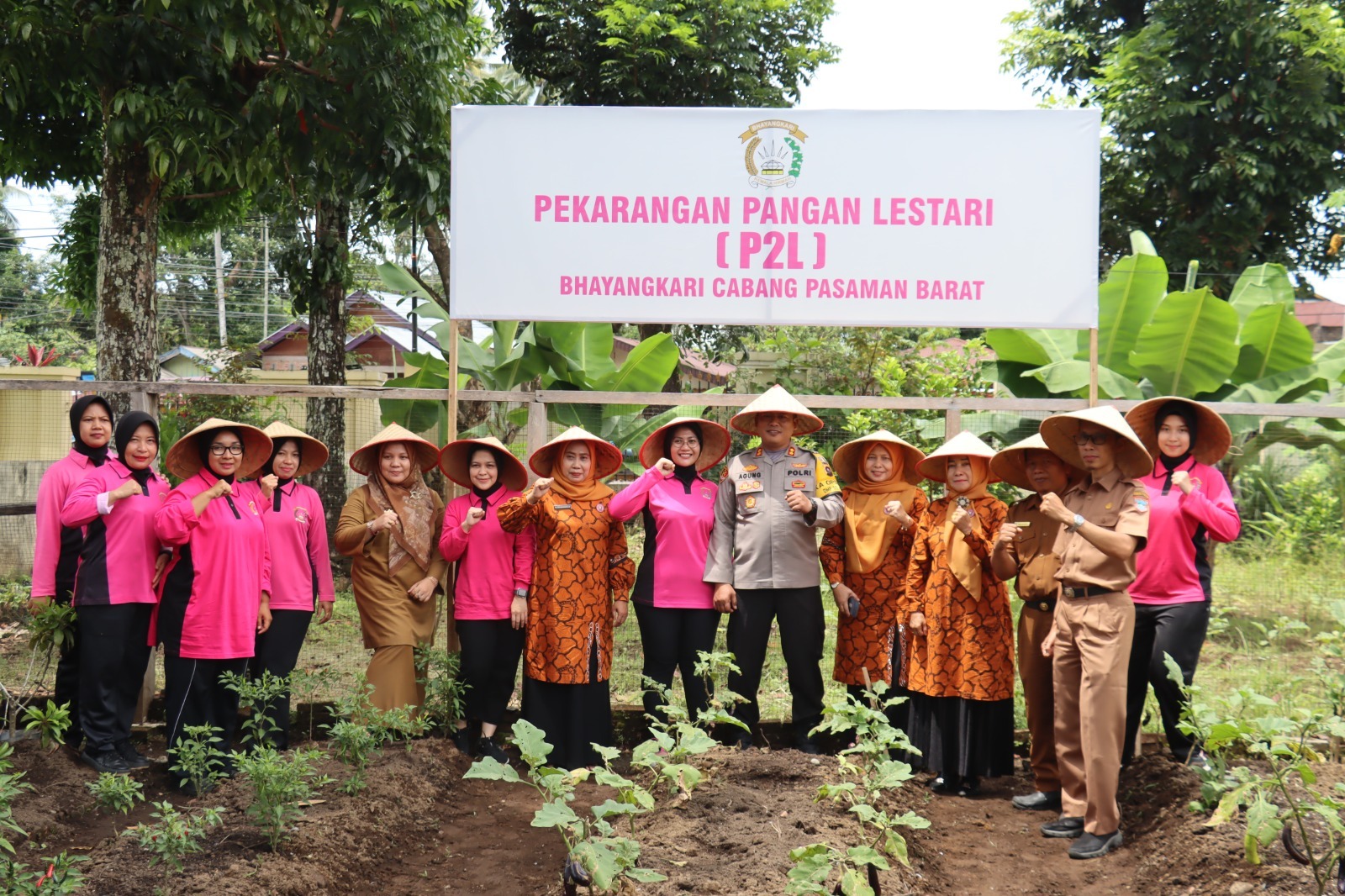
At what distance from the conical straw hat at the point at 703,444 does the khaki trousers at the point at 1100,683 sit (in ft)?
6.00

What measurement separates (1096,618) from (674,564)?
194cm

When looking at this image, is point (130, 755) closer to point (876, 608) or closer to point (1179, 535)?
point (876, 608)

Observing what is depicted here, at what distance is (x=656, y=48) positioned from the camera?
1339 cm

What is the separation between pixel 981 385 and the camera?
9.84 meters

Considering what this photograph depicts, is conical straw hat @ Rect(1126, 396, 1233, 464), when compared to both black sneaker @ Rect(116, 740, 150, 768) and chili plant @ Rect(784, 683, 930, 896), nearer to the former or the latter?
chili plant @ Rect(784, 683, 930, 896)

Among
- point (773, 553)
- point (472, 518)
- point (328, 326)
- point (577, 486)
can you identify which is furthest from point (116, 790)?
point (328, 326)

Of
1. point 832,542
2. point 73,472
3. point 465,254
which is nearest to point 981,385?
point 832,542

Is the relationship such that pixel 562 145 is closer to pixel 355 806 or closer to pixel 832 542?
pixel 832 542

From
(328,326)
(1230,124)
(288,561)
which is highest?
(1230,124)

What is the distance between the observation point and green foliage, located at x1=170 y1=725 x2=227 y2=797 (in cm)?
434

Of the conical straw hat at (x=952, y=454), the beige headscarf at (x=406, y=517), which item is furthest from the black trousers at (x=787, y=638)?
the beige headscarf at (x=406, y=517)

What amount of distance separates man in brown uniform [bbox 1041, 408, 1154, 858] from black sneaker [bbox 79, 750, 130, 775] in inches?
161

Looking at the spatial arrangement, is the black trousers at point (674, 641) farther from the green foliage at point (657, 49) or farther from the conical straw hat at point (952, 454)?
the green foliage at point (657, 49)

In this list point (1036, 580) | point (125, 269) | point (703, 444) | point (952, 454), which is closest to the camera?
point (1036, 580)
